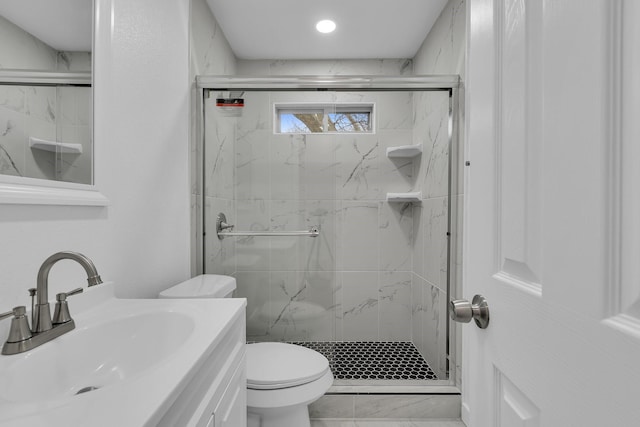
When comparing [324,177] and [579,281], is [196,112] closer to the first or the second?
[324,177]

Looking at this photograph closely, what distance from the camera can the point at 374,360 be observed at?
6.37 ft

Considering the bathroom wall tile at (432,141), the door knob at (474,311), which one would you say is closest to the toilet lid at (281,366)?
the door knob at (474,311)

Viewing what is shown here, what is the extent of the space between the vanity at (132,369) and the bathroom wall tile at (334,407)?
72 centimetres

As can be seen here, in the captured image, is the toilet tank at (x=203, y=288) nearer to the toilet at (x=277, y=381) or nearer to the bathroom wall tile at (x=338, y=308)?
the toilet at (x=277, y=381)

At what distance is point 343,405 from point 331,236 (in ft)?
3.03

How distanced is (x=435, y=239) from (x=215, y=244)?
132 centimetres

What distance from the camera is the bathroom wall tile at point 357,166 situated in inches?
77.3

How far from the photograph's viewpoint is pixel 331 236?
1.99 meters

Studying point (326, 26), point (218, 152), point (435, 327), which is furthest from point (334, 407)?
point (326, 26)

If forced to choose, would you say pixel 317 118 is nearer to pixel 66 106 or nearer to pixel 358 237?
pixel 358 237

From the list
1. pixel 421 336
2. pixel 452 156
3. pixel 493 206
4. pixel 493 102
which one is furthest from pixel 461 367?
pixel 493 102

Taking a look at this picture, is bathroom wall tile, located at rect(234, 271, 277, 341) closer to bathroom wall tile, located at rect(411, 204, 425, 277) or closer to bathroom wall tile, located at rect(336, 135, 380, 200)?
bathroom wall tile, located at rect(336, 135, 380, 200)

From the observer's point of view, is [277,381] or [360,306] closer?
[277,381]

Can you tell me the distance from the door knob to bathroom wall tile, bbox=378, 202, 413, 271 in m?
1.51
